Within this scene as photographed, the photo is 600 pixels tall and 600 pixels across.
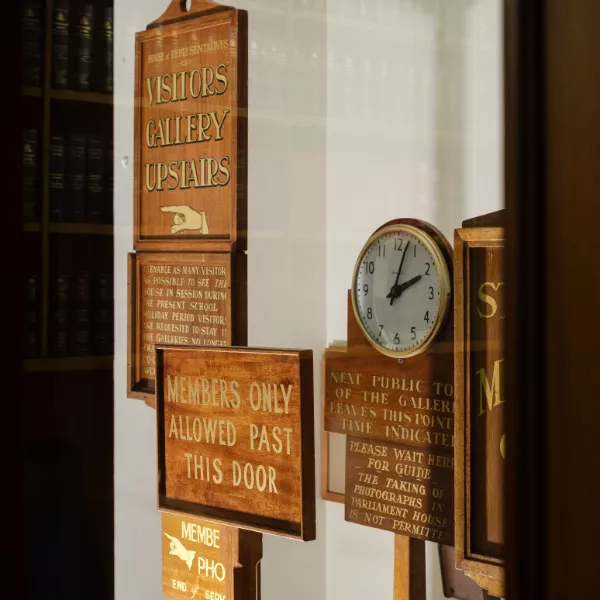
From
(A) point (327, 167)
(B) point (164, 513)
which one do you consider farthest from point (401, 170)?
(B) point (164, 513)

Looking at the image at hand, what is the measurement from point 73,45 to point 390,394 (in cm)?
52

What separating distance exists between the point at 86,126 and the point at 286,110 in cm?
23

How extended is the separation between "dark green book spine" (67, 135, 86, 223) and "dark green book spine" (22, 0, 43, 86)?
0.23ft

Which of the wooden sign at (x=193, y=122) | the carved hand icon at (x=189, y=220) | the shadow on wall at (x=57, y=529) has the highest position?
the wooden sign at (x=193, y=122)

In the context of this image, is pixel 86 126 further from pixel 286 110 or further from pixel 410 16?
pixel 410 16

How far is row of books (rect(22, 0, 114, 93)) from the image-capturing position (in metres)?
0.85

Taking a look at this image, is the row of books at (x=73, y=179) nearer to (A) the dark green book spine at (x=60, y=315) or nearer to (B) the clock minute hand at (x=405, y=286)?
(A) the dark green book spine at (x=60, y=315)

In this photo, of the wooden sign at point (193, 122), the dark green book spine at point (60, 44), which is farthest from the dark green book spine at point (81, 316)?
the dark green book spine at point (60, 44)

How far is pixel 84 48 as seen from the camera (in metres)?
0.89

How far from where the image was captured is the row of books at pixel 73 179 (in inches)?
33.2

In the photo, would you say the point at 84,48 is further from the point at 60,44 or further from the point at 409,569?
the point at 409,569

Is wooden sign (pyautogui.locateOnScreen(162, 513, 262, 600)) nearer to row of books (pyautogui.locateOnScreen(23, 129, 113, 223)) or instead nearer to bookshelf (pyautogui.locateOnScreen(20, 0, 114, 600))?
bookshelf (pyautogui.locateOnScreen(20, 0, 114, 600))

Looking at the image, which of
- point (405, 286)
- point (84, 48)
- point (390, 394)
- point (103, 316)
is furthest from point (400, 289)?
point (84, 48)

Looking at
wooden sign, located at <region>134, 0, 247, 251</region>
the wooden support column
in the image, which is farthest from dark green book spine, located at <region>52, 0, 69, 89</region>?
the wooden support column
